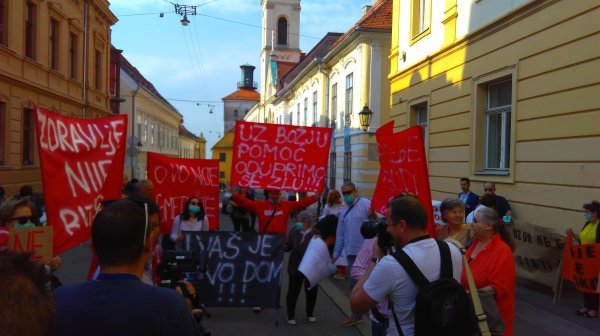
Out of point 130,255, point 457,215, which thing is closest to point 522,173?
point 457,215

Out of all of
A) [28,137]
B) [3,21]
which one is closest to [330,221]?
[3,21]

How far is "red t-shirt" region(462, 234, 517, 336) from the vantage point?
3668 millimetres

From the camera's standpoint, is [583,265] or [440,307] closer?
[440,307]

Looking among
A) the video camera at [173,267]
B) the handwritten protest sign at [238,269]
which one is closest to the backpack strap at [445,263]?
the video camera at [173,267]

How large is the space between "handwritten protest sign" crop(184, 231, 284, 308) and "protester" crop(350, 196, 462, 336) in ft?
13.1

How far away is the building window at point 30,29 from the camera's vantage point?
62.2ft

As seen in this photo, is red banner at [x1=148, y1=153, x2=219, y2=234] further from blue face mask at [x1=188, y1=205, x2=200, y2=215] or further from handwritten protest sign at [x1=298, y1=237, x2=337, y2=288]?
handwritten protest sign at [x1=298, y1=237, x2=337, y2=288]

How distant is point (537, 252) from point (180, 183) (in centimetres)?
545

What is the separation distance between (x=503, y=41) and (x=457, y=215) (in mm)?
6373

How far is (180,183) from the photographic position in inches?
342

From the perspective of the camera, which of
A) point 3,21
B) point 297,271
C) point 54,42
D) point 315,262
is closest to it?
point 315,262

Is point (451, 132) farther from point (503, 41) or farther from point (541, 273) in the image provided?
point (541, 273)

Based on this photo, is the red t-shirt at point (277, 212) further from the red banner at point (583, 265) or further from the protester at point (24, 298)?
the protester at point (24, 298)

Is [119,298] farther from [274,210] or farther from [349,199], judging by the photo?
[349,199]
